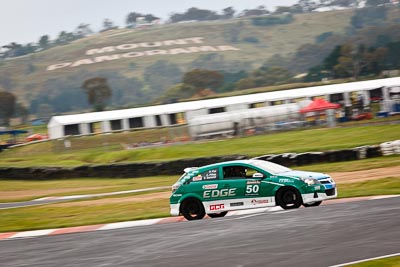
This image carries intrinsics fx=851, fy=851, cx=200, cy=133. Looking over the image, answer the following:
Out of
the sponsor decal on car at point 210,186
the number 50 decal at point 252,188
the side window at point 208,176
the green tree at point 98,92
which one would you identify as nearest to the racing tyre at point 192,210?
the sponsor decal on car at point 210,186

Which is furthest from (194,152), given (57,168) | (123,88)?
(123,88)

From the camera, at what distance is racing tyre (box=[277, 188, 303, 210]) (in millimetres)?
19078

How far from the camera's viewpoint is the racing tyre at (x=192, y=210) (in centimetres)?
2005

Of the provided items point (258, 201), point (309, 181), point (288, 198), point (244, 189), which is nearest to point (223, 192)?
point (244, 189)

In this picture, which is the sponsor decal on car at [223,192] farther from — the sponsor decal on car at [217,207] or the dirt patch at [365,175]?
the dirt patch at [365,175]

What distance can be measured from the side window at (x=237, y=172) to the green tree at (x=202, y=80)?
124497 millimetres

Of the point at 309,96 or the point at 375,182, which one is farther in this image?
the point at 309,96

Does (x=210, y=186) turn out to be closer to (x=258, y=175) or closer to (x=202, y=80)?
(x=258, y=175)

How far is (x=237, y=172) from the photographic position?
65.3 ft

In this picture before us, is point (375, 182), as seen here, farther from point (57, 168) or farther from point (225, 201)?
point (57, 168)

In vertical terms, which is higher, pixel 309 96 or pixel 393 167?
pixel 309 96

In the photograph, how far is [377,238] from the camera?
1255 cm

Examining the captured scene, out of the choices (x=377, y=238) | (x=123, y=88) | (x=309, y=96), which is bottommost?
(x=377, y=238)

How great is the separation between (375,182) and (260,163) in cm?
585
